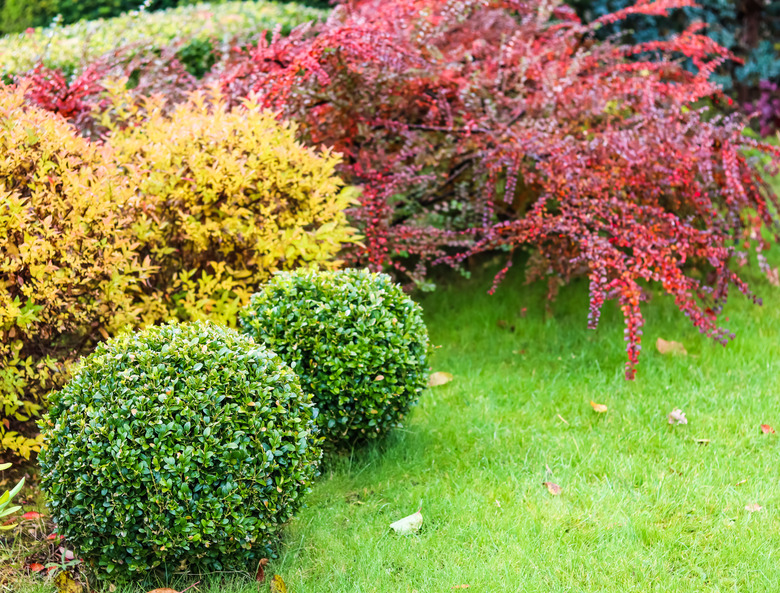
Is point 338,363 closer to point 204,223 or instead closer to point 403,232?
point 204,223

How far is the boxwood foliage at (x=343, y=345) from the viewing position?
300cm

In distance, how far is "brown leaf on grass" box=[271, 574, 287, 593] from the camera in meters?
2.37

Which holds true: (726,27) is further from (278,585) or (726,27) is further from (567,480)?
(278,585)

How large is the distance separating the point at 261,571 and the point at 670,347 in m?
2.84

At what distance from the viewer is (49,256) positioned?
2873 millimetres

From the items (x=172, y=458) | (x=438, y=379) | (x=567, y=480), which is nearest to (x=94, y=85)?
(x=438, y=379)

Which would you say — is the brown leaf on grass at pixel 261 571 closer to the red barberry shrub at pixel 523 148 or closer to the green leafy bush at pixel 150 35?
the red barberry shrub at pixel 523 148

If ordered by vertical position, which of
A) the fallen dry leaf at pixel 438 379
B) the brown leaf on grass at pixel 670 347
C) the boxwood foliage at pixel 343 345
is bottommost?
the brown leaf on grass at pixel 670 347

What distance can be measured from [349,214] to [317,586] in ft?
7.51

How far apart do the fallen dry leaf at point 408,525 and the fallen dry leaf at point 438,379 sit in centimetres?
134

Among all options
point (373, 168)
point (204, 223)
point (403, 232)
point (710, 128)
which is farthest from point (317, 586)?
point (710, 128)

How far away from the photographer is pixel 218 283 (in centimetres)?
357

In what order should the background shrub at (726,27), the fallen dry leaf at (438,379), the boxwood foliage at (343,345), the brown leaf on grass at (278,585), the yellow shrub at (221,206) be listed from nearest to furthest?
the brown leaf on grass at (278,585)
the boxwood foliage at (343,345)
the yellow shrub at (221,206)
the fallen dry leaf at (438,379)
the background shrub at (726,27)

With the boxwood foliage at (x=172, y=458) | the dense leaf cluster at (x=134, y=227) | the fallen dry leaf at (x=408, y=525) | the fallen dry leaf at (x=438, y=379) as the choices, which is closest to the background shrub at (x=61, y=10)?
the dense leaf cluster at (x=134, y=227)
